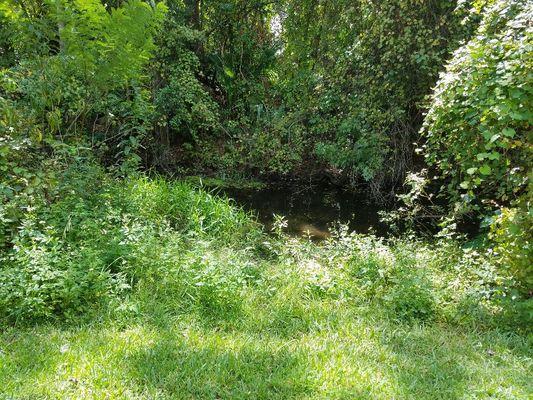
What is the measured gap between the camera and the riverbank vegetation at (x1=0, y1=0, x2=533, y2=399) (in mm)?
2998

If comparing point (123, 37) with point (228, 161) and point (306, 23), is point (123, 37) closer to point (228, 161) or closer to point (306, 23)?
point (228, 161)

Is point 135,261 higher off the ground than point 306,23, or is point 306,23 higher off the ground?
point 306,23

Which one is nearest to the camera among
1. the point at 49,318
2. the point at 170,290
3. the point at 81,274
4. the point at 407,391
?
the point at 407,391

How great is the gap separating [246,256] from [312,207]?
12.0 ft

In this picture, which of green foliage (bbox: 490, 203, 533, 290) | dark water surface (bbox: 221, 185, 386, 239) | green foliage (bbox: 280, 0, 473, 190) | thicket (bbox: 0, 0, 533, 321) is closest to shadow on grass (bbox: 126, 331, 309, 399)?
thicket (bbox: 0, 0, 533, 321)

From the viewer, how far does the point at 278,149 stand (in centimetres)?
1002

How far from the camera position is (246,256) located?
5.35 meters

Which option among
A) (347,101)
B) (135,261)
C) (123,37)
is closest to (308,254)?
(135,261)

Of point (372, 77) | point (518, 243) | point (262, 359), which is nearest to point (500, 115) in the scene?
point (518, 243)

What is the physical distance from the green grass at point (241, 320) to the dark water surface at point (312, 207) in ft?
7.68

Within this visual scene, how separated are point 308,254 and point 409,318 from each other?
1559 millimetres

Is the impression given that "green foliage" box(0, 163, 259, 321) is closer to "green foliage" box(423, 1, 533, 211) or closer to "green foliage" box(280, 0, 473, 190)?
"green foliage" box(423, 1, 533, 211)

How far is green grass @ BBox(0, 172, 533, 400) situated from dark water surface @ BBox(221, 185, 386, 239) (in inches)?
92.1

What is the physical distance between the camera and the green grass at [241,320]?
9.34ft
